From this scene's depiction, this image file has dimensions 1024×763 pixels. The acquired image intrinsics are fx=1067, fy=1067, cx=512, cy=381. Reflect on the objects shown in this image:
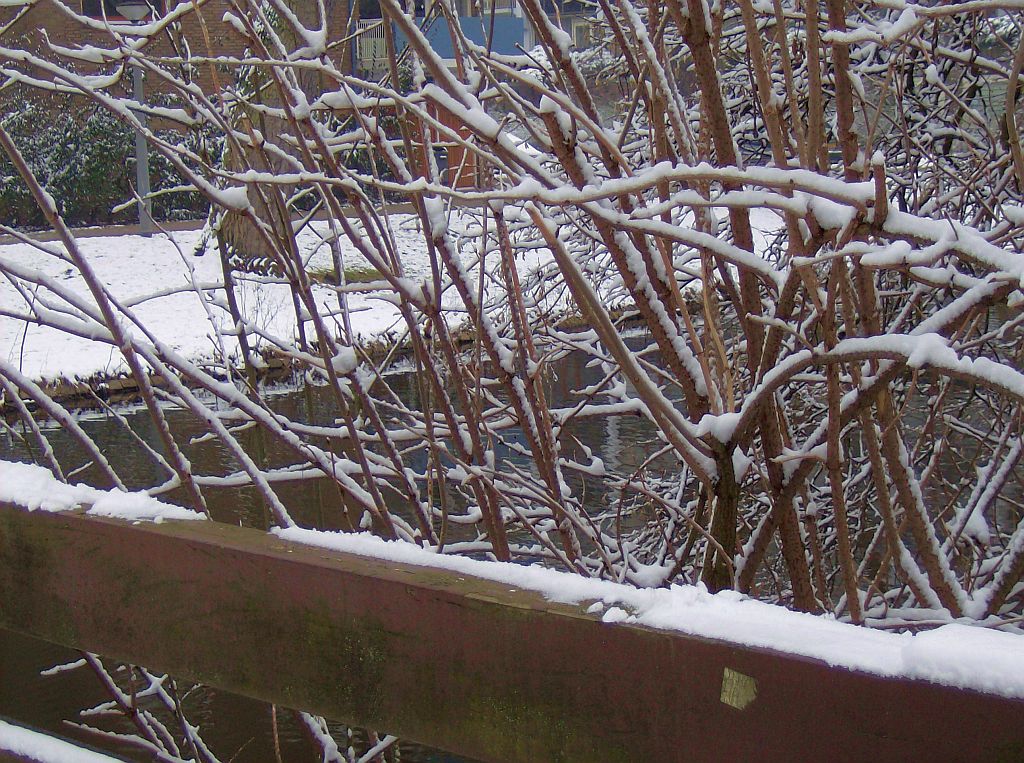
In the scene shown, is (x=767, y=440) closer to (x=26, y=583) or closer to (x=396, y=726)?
(x=396, y=726)

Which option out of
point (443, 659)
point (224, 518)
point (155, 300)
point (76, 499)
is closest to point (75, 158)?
point (155, 300)

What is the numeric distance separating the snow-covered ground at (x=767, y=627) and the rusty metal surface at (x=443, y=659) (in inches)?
0.6

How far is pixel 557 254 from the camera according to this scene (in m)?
1.72

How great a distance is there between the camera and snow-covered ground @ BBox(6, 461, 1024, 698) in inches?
37.3

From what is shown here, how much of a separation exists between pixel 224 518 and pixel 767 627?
6046 millimetres

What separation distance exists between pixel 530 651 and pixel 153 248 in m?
16.7

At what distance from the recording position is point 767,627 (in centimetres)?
107

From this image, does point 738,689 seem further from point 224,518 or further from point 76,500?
point 224,518

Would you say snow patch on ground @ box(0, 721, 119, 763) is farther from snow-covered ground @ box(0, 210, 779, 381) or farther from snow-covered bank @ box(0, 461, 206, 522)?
snow-covered ground @ box(0, 210, 779, 381)

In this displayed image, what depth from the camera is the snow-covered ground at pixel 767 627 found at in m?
0.95

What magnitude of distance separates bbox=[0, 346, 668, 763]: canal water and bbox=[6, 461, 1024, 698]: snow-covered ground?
0.99 meters

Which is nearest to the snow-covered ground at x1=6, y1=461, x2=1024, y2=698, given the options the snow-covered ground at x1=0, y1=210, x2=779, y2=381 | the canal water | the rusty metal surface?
the rusty metal surface

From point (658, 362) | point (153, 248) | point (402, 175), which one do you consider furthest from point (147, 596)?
point (153, 248)

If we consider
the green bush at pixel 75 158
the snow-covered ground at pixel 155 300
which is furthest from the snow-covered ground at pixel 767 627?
the green bush at pixel 75 158
